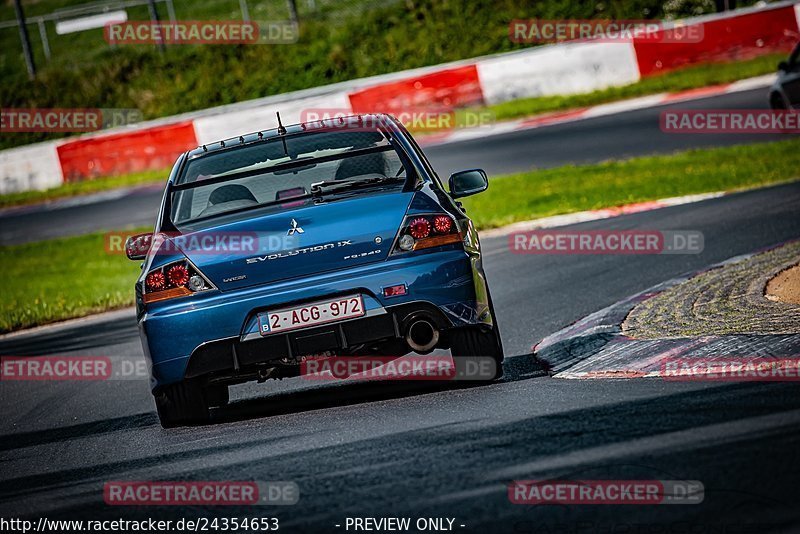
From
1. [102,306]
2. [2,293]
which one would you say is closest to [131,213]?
[2,293]

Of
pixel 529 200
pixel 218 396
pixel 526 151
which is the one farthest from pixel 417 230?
pixel 526 151

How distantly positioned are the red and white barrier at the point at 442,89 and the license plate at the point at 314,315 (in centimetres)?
1870

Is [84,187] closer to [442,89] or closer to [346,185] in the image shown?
[442,89]

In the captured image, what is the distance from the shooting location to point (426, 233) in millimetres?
6957

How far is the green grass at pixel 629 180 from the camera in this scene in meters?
16.3

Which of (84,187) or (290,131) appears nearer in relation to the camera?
(290,131)

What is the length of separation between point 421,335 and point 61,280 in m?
12.1

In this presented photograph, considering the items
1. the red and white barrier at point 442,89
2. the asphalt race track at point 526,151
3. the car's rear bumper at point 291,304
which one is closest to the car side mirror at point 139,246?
the car's rear bumper at point 291,304

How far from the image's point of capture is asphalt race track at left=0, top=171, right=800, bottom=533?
176 inches

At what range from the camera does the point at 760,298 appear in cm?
812

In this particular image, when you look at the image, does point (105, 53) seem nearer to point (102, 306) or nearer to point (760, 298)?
point (102, 306)

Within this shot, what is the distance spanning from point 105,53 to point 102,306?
22.2m

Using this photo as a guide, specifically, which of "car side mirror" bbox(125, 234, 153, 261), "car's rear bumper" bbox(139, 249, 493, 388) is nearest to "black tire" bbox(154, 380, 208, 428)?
"car's rear bumper" bbox(139, 249, 493, 388)

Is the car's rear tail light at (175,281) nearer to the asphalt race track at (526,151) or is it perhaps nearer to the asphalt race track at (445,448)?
the asphalt race track at (445,448)
